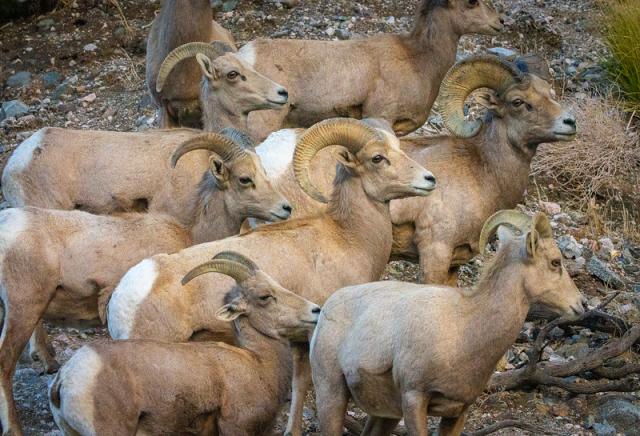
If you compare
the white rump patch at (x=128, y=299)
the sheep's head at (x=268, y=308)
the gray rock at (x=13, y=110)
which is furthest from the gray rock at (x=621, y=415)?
the gray rock at (x=13, y=110)

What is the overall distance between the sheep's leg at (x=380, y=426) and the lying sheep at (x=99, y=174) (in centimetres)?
262

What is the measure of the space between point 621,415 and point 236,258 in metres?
2.92

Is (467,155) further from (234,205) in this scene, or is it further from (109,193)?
(109,193)

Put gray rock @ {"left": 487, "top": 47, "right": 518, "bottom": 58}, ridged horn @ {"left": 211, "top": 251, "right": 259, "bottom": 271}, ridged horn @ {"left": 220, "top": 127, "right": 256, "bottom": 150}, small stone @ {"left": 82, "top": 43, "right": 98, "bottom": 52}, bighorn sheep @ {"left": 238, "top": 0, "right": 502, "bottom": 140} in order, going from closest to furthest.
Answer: ridged horn @ {"left": 211, "top": 251, "right": 259, "bottom": 271}
ridged horn @ {"left": 220, "top": 127, "right": 256, "bottom": 150}
bighorn sheep @ {"left": 238, "top": 0, "right": 502, "bottom": 140}
gray rock @ {"left": 487, "top": 47, "right": 518, "bottom": 58}
small stone @ {"left": 82, "top": 43, "right": 98, "bottom": 52}

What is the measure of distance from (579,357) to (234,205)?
278 cm

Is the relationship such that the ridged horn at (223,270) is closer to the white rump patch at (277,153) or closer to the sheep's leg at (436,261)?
the white rump patch at (277,153)

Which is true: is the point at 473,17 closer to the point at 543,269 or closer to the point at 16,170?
the point at 16,170

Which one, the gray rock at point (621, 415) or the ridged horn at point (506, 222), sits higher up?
the ridged horn at point (506, 222)

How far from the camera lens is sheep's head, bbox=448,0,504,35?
40.6ft

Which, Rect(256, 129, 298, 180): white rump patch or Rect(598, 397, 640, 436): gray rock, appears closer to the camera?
Rect(598, 397, 640, 436): gray rock

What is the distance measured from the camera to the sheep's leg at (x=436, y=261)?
1009cm

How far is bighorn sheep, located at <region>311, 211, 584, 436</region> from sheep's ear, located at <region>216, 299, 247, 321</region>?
642mm

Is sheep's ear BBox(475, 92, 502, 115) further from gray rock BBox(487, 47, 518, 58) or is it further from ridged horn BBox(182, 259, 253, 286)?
gray rock BBox(487, 47, 518, 58)

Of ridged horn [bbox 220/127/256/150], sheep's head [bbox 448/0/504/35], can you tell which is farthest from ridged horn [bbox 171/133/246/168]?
sheep's head [bbox 448/0/504/35]
